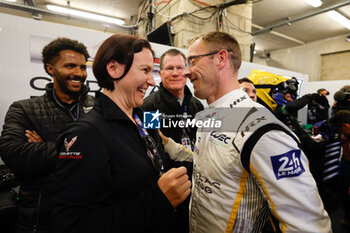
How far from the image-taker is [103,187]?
2.34 ft

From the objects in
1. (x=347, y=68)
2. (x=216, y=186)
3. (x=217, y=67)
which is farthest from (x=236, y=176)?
(x=347, y=68)

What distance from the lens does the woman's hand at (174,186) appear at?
0.71 metres

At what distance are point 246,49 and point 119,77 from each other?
4930mm

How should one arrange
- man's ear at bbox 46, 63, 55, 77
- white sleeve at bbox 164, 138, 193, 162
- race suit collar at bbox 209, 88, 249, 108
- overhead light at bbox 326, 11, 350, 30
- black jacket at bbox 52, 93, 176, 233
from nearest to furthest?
1. black jacket at bbox 52, 93, 176, 233
2. race suit collar at bbox 209, 88, 249, 108
3. white sleeve at bbox 164, 138, 193, 162
4. man's ear at bbox 46, 63, 55, 77
5. overhead light at bbox 326, 11, 350, 30

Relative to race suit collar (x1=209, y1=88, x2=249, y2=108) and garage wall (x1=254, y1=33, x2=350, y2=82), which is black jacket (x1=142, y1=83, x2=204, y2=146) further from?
garage wall (x1=254, y1=33, x2=350, y2=82)

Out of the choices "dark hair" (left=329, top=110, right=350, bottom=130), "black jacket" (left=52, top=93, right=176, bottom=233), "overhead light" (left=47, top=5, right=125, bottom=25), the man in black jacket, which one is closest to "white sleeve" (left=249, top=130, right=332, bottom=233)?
"black jacket" (left=52, top=93, right=176, bottom=233)

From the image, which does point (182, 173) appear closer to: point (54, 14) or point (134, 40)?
point (134, 40)

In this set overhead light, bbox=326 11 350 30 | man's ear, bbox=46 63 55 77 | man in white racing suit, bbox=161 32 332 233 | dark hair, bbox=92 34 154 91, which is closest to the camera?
man in white racing suit, bbox=161 32 332 233

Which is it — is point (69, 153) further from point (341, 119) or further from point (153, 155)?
point (341, 119)

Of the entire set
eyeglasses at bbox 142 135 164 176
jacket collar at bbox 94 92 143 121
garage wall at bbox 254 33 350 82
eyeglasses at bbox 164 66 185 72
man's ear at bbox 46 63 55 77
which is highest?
garage wall at bbox 254 33 350 82

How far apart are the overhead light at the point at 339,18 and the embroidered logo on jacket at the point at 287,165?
26.5 feet

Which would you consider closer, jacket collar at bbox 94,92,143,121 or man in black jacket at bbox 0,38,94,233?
jacket collar at bbox 94,92,143,121

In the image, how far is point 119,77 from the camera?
2.97 ft

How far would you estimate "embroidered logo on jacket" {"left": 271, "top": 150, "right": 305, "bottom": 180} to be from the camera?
775mm
